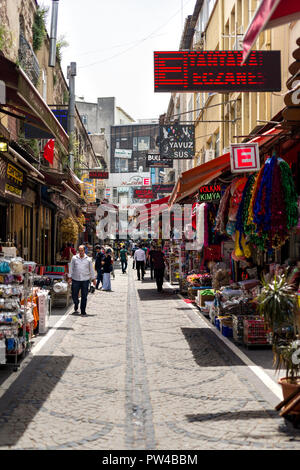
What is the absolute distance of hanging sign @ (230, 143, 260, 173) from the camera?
9.14m

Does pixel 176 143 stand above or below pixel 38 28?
below

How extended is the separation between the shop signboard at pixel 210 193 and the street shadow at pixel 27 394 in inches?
254

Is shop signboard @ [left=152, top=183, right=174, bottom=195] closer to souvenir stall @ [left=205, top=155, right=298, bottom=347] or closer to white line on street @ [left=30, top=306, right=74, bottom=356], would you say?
souvenir stall @ [left=205, top=155, right=298, bottom=347]

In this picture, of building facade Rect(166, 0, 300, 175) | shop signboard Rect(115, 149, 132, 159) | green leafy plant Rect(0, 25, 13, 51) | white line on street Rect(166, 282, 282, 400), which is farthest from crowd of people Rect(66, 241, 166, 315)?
shop signboard Rect(115, 149, 132, 159)

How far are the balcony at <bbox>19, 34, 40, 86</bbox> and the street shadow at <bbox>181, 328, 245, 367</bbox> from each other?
10711 mm

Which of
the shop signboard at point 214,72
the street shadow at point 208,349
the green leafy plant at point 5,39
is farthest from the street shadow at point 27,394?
the green leafy plant at point 5,39

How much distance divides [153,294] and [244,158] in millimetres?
11888

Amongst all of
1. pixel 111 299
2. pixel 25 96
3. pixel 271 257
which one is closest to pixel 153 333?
pixel 271 257

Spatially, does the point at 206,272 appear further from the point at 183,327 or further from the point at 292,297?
the point at 292,297

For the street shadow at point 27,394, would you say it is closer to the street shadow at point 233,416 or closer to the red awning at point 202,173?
the street shadow at point 233,416

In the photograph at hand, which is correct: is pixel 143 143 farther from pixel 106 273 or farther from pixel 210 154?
pixel 106 273

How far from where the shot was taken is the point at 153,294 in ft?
67.1

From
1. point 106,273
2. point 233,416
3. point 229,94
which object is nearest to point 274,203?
point 233,416
